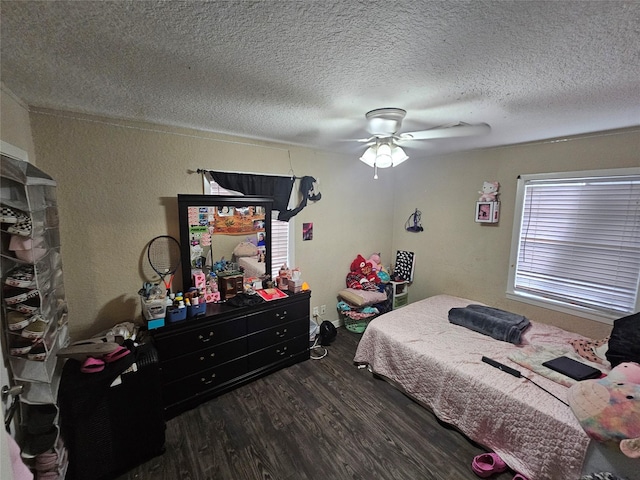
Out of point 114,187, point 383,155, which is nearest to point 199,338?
point 114,187

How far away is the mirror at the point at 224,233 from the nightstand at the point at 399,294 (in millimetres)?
1867

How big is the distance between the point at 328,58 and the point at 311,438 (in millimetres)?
2400

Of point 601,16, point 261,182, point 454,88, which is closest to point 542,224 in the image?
point 454,88

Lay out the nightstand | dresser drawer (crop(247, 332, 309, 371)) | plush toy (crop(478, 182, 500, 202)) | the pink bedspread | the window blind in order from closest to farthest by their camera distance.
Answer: the pink bedspread, the window blind, dresser drawer (crop(247, 332, 309, 371)), plush toy (crop(478, 182, 500, 202)), the nightstand

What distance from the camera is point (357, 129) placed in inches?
92.2

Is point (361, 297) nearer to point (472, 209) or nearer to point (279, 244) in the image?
point (279, 244)

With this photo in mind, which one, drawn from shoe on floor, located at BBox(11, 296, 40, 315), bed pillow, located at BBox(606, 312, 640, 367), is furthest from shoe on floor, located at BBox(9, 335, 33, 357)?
bed pillow, located at BBox(606, 312, 640, 367)

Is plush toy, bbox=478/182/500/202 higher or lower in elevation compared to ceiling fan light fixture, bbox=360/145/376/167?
lower

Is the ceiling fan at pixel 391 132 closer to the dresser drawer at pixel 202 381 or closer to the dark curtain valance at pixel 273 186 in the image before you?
the dark curtain valance at pixel 273 186

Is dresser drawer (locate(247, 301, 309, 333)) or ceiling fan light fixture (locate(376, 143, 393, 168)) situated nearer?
ceiling fan light fixture (locate(376, 143, 393, 168))

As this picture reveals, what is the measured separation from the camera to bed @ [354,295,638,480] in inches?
60.1

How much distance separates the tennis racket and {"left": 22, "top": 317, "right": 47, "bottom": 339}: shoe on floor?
0.91m

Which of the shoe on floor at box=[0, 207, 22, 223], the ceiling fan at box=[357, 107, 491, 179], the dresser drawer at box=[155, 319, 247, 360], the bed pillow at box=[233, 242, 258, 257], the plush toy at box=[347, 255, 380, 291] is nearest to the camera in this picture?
the shoe on floor at box=[0, 207, 22, 223]

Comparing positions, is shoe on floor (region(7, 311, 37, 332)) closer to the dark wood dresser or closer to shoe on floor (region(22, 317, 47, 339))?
shoe on floor (region(22, 317, 47, 339))
